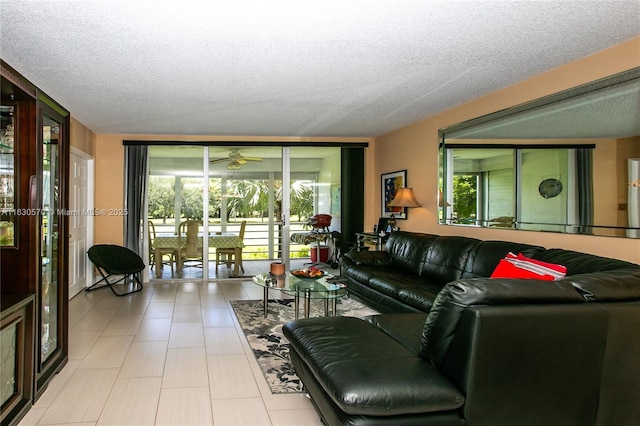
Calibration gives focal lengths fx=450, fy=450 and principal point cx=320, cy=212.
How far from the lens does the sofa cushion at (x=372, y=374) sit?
6.01 ft

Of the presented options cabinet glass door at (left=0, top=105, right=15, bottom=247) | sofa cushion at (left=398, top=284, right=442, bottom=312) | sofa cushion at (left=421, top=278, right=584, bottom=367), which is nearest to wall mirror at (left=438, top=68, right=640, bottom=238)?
sofa cushion at (left=398, top=284, right=442, bottom=312)

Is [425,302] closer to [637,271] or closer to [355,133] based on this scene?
[637,271]

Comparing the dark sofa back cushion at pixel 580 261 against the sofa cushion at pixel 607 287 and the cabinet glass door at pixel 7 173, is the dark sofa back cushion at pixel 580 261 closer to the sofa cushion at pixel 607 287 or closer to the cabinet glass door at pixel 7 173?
the sofa cushion at pixel 607 287

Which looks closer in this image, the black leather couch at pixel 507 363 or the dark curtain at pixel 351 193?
the black leather couch at pixel 507 363

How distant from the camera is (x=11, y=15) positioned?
265 cm

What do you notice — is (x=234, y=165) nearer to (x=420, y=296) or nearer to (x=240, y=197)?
(x=240, y=197)

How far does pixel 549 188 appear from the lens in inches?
152

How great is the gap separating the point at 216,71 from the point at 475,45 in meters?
2.07

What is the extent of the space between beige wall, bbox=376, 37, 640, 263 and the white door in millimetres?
4424

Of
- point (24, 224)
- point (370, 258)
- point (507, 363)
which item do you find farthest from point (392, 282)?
point (24, 224)

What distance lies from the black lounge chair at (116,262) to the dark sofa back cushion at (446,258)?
3.97 meters

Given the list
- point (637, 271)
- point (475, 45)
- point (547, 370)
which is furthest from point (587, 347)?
point (475, 45)

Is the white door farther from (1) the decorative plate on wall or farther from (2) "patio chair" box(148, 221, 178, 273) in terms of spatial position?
(1) the decorative plate on wall

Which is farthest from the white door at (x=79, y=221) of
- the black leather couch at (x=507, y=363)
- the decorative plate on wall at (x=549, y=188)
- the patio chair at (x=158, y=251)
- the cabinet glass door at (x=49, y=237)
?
the decorative plate on wall at (x=549, y=188)
